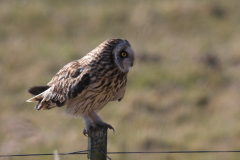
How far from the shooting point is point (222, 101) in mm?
11766

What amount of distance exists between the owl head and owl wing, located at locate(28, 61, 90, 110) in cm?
37

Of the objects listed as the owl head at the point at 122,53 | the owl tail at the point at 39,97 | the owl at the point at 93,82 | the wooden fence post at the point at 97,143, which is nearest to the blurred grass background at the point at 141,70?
the owl tail at the point at 39,97

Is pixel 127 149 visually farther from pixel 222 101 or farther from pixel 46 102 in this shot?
pixel 46 102

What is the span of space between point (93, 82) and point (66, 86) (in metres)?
0.37

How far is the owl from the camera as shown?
5012mm

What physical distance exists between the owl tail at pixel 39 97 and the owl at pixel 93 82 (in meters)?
0.01

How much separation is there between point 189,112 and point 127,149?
8.32ft

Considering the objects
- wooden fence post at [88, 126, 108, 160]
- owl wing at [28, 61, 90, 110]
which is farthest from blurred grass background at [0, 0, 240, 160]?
wooden fence post at [88, 126, 108, 160]

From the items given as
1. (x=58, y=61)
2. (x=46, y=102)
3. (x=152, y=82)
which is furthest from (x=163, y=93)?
(x=46, y=102)

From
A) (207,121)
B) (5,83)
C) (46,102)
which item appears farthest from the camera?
(5,83)

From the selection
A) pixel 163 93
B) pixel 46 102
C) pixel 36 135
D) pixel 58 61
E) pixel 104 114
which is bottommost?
pixel 46 102

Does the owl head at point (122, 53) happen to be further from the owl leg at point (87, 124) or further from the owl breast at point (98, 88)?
the owl leg at point (87, 124)

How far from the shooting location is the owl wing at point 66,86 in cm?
501

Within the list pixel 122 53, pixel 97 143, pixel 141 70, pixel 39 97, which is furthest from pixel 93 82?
pixel 141 70
